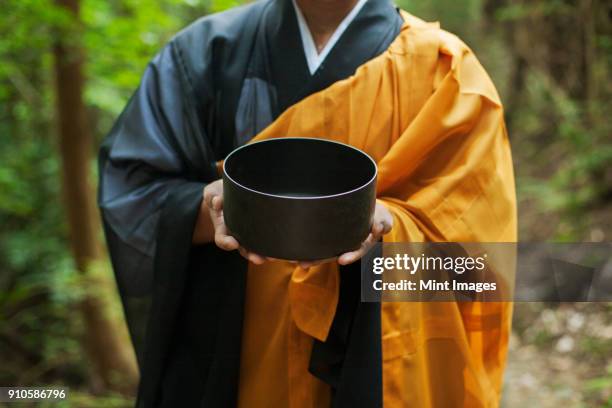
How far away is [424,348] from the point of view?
4.26 feet

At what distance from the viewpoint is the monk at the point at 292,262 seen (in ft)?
4.13

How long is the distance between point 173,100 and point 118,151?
0.18 m

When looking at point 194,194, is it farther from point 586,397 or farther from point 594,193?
point 594,193

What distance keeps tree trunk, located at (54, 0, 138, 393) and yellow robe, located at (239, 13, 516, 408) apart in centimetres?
200

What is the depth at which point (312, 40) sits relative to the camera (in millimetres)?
1410

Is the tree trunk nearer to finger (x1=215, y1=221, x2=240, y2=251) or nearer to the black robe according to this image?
the black robe

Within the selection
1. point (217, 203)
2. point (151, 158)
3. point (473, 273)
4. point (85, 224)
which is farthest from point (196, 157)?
point (85, 224)

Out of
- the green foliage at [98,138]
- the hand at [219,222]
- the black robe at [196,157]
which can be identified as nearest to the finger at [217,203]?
the hand at [219,222]

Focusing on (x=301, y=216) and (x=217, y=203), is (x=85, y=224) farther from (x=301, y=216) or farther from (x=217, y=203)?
(x=301, y=216)

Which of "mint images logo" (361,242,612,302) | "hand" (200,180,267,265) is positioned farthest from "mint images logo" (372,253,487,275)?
"hand" (200,180,267,265)

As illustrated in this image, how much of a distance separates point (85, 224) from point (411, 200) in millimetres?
2691

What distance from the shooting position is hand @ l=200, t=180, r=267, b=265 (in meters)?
1.05

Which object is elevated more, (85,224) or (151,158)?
(151,158)

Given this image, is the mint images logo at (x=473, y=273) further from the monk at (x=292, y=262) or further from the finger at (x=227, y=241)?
the finger at (x=227, y=241)
